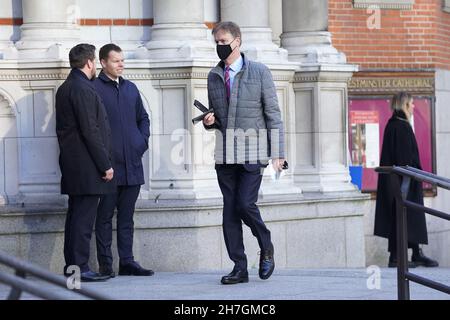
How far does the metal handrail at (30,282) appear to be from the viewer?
5.30 m

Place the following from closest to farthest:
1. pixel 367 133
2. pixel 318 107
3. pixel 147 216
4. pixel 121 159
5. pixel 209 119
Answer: pixel 209 119 → pixel 121 159 → pixel 147 216 → pixel 318 107 → pixel 367 133

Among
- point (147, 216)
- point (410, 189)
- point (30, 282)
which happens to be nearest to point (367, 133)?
point (410, 189)

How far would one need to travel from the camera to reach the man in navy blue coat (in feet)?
33.6

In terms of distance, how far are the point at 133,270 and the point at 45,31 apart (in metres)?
2.05

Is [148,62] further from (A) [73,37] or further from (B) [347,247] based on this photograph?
(B) [347,247]

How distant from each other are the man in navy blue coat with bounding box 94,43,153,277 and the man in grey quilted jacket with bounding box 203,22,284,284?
96 cm

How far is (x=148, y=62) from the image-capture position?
11.0 meters

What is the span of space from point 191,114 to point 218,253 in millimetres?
1112

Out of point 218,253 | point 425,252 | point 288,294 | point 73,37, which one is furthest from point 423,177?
point 425,252

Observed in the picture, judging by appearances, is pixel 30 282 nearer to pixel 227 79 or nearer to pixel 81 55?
pixel 227 79

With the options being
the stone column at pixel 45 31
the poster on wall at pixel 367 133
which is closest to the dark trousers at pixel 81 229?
the stone column at pixel 45 31

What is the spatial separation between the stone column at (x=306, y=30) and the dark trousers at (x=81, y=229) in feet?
10.4

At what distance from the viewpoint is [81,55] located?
995 centimetres

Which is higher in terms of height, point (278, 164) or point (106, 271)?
point (278, 164)
